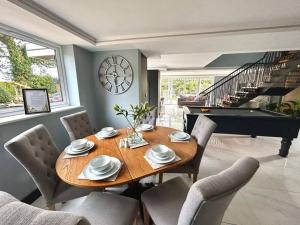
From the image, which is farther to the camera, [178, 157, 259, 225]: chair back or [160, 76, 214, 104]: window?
[160, 76, 214, 104]: window

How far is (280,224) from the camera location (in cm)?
147

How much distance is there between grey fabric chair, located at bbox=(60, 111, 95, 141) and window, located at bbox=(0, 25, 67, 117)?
74cm

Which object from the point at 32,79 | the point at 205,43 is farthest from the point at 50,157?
the point at 205,43

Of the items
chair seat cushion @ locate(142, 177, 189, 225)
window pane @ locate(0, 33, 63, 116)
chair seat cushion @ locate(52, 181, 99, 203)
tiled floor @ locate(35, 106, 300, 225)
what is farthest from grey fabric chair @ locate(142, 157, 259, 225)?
window pane @ locate(0, 33, 63, 116)

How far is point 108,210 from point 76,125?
1.32 m

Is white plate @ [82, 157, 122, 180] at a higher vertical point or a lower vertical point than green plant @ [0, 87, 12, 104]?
lower

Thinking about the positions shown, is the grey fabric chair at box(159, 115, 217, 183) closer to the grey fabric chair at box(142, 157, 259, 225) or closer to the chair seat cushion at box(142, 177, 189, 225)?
the chair seat cushion at box(142, 177, 189, 225)

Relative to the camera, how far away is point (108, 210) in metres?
1.07

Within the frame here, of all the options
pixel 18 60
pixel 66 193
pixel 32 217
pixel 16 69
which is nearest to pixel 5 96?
pixel 16 69

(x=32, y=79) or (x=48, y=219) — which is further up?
(x=32, y=79)

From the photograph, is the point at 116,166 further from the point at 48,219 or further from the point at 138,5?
the point at 138,5

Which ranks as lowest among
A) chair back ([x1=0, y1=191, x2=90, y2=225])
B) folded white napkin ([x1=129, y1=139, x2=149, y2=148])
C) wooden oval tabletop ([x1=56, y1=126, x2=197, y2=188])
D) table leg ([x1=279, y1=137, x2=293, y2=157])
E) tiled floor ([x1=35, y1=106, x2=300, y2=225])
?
tiled floor ([x1=35, y1=106, x2=300, y2=225])

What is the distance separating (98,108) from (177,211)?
2906 mm

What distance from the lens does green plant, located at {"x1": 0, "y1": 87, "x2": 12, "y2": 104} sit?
1.80 meters
